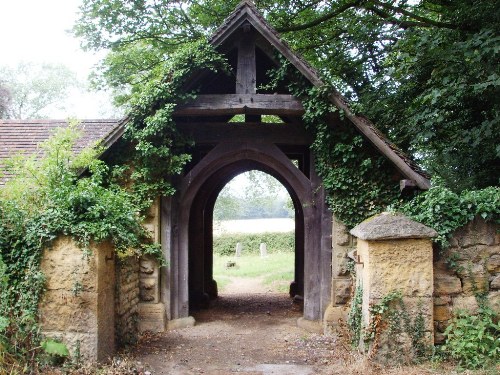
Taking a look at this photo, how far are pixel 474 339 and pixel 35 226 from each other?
4.88 meters

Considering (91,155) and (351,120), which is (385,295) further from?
(91,155)

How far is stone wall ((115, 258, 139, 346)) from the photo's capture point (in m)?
5.76

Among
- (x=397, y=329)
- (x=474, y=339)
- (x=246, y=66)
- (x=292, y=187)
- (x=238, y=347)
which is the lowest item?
(x=238, y=347)

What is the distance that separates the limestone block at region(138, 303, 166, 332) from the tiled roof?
134 inches

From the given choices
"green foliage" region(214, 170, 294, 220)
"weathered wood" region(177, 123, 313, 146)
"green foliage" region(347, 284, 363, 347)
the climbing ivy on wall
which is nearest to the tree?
"green foliage" region(214, 170, 294, 220)

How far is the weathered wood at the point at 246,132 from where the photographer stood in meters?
7.14

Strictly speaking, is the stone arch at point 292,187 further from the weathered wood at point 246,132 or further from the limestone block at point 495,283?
the limestone block at point 495,283

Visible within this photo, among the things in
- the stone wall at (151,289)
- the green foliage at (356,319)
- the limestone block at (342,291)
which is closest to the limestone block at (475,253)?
the green foliage at (356,319)

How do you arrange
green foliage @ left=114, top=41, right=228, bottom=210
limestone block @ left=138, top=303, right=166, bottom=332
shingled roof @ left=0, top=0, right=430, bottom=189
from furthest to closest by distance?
limestone block @ left=138, top=303, right=166, bottom=332 → green foliage @ left=114, top=41, right=228, bottom=210 → shingled roof @ left=0, top=0, right=430, bottom=189

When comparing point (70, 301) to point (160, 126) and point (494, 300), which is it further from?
point (494, 300)

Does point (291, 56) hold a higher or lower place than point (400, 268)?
higher

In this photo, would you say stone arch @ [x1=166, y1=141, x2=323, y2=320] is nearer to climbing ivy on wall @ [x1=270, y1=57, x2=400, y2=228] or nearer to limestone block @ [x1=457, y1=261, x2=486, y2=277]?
climbing ivy on wall @ [x1=270, y1=57, x2=400, y2=228]

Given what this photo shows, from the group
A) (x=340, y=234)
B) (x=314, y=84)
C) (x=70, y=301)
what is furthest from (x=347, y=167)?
(x=70, y=301)

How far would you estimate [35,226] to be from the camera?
16.0ft
